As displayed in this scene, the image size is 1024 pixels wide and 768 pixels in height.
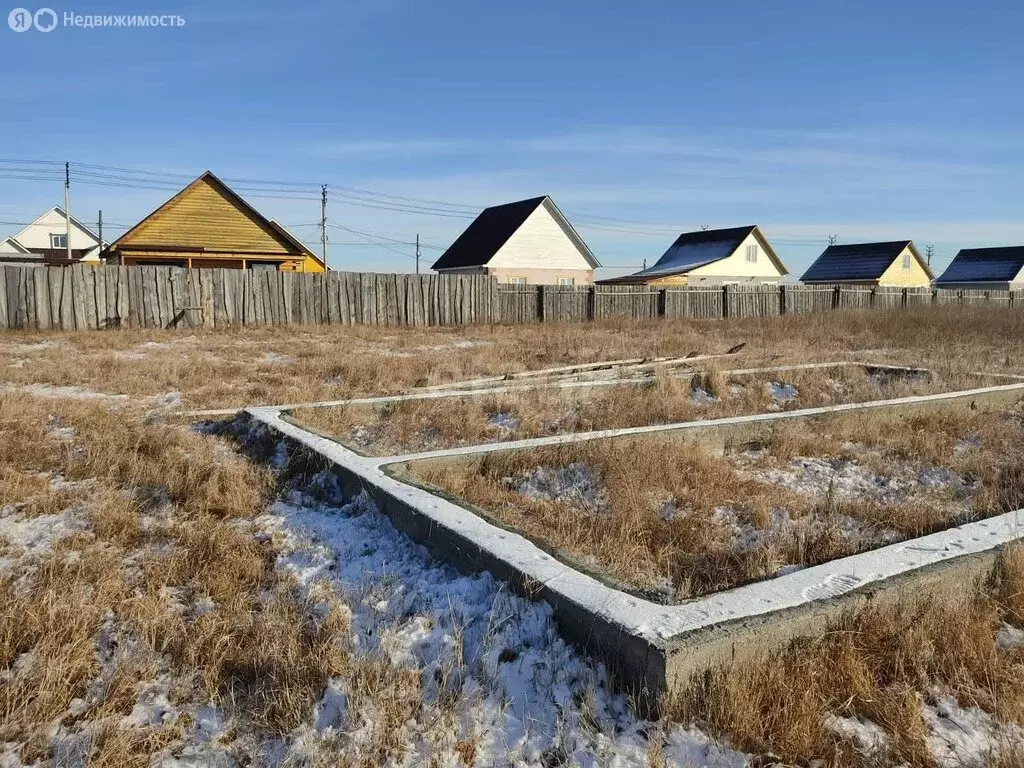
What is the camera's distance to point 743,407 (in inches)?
327

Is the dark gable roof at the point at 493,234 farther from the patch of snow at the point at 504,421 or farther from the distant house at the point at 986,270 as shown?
the distant house at the point at 986,270

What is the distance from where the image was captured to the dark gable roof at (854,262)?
4653 cm

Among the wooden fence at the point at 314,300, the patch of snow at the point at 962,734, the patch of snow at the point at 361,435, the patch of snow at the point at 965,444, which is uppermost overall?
the wooden fence at the point at 314,300

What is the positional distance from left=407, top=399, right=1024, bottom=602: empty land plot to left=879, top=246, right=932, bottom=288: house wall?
44216mm

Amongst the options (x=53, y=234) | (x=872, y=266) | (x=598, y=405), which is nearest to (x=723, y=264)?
(x=872, y=266)

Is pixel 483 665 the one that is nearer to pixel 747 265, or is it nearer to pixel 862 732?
pixel 862 732

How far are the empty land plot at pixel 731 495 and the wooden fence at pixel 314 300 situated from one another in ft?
52.9

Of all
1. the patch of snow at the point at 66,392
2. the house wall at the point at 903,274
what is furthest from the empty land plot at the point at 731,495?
the house wall at the point at 903,274

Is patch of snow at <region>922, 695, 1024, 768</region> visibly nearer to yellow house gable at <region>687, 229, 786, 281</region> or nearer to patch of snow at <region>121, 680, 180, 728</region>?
patch of snow at <region>121, 680, 180, 728</region>

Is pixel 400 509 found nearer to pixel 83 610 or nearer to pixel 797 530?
pixel 83 610

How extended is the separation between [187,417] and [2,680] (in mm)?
4605

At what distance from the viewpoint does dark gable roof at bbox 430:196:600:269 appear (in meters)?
35.2

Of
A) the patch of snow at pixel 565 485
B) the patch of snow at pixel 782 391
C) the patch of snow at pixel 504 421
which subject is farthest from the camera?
the patch of snow at pixel 782 391

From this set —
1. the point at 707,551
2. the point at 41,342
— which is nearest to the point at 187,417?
the point at 707,551
